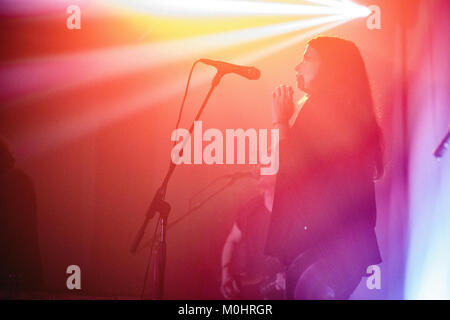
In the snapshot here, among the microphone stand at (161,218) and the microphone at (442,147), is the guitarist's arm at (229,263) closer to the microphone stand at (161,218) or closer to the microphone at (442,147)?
the microphone stand at (161,218)

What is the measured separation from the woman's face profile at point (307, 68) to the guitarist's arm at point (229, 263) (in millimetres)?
752

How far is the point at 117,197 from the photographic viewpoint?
2.40m

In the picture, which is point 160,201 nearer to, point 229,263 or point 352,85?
point 229,263

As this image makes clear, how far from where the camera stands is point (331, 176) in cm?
230

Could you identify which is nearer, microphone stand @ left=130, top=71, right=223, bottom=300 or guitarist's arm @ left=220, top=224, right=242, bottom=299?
microphone stand @ left=130, top=71, right=223, bottom=300

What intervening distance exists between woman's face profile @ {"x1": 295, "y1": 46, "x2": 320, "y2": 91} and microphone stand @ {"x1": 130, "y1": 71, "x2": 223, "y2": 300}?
38cm

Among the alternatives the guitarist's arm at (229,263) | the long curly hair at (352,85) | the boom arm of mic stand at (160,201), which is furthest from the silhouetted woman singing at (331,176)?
the boom arm of mic stand at (160,201)

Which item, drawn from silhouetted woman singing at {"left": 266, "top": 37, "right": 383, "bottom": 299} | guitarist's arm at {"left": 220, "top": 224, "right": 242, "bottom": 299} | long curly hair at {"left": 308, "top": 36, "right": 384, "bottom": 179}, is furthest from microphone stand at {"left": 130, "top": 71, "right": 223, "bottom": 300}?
long curly hair at {"left": 308, "top": 36, "right": 384, "bottom": 179}

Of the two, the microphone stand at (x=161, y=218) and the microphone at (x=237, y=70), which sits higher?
the microphone at (x=237, y=70)

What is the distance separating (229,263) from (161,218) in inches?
15.1

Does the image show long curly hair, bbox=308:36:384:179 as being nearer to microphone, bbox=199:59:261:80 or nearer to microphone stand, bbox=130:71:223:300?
microphone, bbox=199:59:261:80

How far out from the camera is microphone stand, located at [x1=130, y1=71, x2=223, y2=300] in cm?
222

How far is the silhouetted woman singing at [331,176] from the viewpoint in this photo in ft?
7.39

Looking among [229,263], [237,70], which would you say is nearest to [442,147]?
[237,70]
